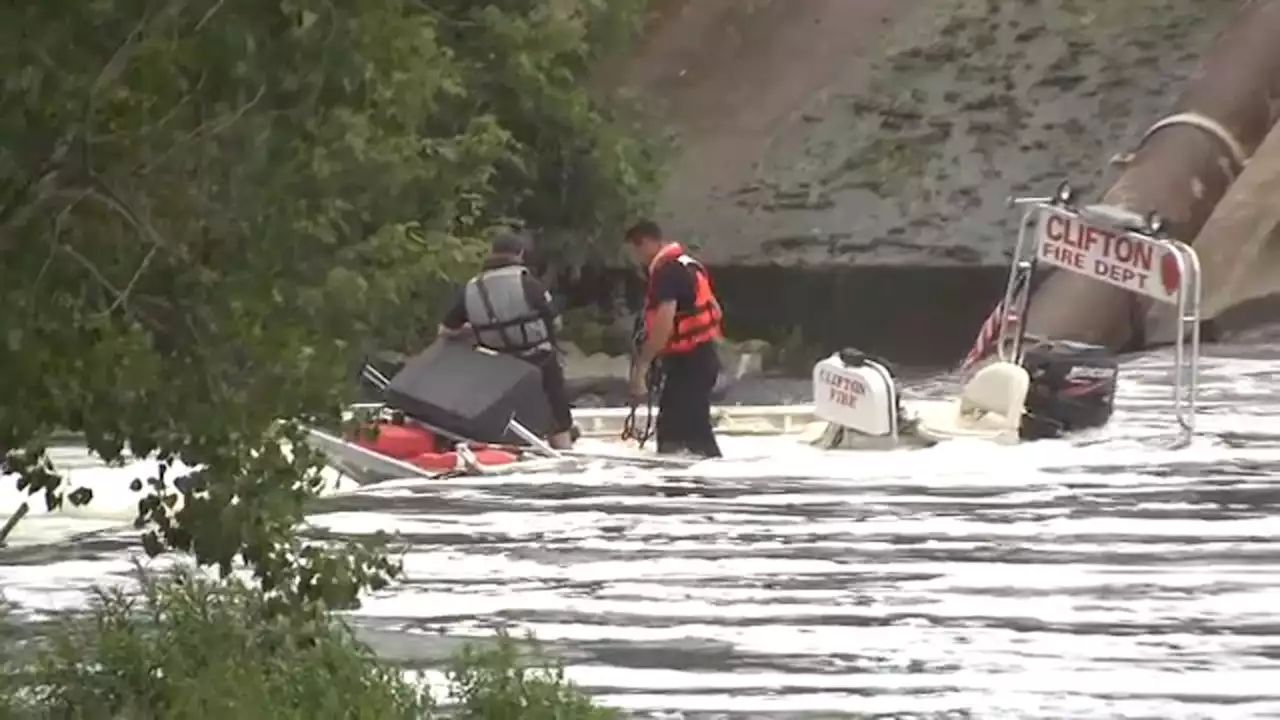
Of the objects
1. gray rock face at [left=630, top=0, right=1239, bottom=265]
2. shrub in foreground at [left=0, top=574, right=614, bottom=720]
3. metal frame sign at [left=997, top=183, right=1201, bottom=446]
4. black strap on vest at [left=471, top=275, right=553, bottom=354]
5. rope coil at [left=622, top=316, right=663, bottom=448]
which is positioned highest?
gray rock face at [left=630, top=0, right=1239, bottom=265]

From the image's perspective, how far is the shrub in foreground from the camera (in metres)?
3.57

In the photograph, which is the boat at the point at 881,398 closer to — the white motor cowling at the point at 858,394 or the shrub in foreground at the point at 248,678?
the white motor cowling at the point at 858,394

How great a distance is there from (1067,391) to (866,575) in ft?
7.48

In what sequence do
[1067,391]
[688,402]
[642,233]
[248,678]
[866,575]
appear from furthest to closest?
[1067,391] < [688,402] < [642,233] < [866,575] < [248,678]

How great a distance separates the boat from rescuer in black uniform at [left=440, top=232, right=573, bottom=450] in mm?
105

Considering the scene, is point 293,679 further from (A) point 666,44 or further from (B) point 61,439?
(A) point 666,44

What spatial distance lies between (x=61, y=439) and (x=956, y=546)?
3.18m

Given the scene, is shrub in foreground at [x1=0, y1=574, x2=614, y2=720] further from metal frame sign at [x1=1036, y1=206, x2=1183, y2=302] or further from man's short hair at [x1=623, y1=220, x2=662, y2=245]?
metal frame sign at [x1=1036, y1=206, x2=1183, y2=302]

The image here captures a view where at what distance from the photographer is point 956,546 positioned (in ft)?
18.5

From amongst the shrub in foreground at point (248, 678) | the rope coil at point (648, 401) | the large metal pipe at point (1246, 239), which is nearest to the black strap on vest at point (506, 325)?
the rope coil at point (648, 401)

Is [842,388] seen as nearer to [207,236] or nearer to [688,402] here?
[688,402]

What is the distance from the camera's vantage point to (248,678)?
3594 mm

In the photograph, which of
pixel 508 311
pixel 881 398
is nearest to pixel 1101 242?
pixel 881 398

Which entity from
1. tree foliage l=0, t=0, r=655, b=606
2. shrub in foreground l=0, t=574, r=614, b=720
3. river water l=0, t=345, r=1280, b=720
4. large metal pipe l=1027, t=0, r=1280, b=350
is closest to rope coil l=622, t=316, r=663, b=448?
river water l=0, t=345, r=1280, b=720
